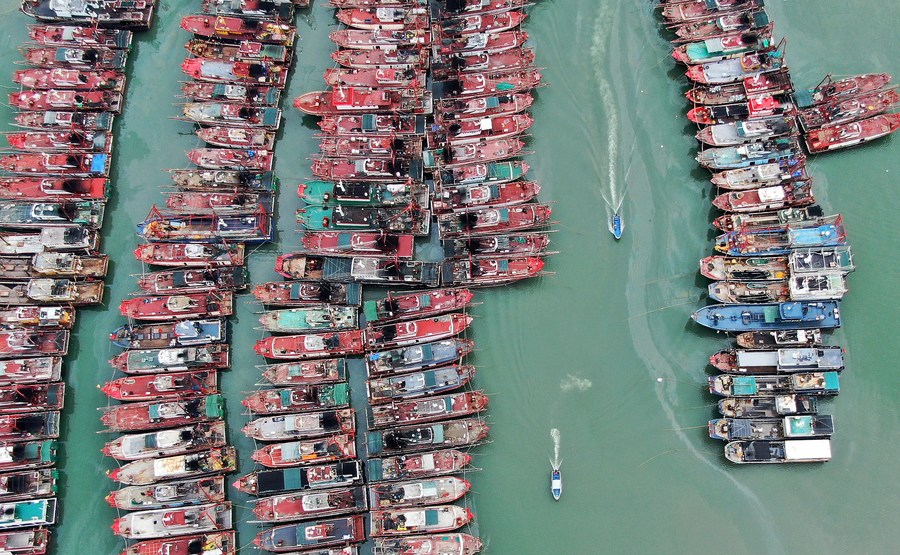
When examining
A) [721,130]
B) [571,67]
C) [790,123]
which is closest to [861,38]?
[790,123]

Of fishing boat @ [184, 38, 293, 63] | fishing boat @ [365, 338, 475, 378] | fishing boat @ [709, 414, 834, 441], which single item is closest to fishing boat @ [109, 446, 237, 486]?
fishing boat @ [365, 338, 475, 378]

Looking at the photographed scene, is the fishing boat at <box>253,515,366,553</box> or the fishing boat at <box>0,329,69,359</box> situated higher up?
the fishing boat at <box>0,329,69,359</box>

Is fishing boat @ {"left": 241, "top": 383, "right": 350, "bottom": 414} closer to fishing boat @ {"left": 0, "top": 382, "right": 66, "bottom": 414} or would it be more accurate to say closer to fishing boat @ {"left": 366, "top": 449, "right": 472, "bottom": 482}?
fishing boat @ {"left": 366, "top": 449, "right": 472, "bottom": 482}

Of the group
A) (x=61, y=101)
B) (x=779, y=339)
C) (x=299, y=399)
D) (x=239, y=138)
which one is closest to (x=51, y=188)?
(x=61, y=101)

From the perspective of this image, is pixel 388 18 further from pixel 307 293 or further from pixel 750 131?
pixel 750 131

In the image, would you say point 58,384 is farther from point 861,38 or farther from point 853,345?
point 861,38

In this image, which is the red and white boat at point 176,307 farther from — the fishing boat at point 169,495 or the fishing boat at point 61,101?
the fishing boat at point 61,101
